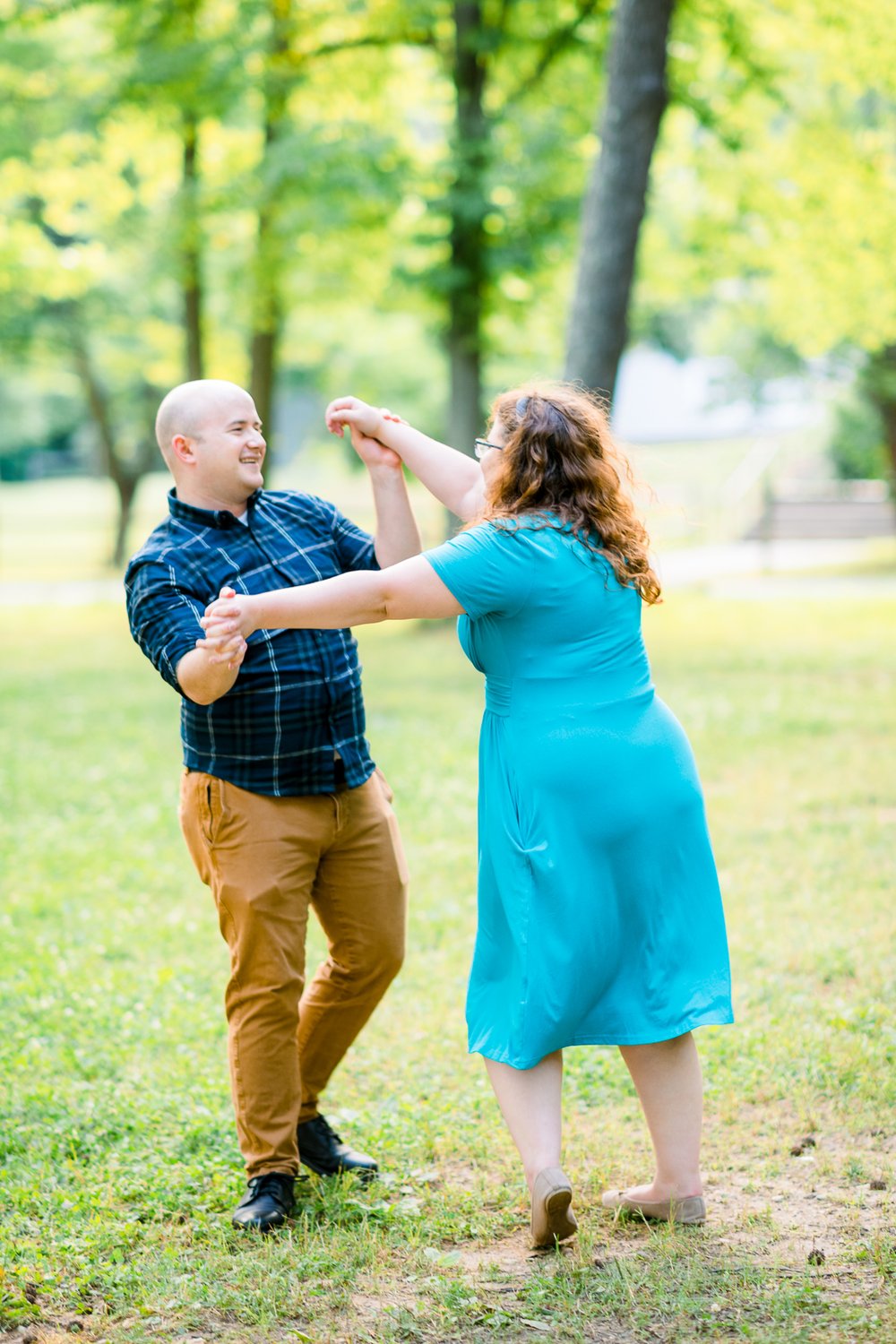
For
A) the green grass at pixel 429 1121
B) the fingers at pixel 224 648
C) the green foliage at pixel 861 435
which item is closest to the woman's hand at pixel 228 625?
the fingers at pixel 224 648

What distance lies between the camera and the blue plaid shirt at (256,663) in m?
3.58

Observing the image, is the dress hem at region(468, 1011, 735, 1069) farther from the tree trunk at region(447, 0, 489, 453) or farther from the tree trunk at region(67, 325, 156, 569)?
the tree trunk at region(67, 325, 156, 569)

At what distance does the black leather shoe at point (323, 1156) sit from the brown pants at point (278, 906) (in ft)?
0.54

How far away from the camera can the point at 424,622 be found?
17438mm

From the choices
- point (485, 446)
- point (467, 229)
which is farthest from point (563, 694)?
point (467, 229)

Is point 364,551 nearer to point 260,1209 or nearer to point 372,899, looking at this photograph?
point 372,899

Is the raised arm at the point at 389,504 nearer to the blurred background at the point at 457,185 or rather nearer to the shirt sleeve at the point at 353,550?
the shirt sleeve at the point at 353,550

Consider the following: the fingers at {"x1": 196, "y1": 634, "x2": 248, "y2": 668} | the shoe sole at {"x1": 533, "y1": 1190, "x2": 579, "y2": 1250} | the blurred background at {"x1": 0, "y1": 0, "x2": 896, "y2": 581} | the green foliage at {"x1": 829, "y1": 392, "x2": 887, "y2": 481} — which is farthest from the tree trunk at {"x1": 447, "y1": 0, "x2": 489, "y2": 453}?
the shoe sole at {"x1": 533, "y1": 1190, "x2": 579, "y2": 1250}

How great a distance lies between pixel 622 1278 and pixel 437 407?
31579 mm

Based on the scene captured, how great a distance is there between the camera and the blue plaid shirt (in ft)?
11.8

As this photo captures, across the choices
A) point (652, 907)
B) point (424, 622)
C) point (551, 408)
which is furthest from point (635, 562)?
point (424, 622)

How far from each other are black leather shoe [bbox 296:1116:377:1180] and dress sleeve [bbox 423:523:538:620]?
1694mm

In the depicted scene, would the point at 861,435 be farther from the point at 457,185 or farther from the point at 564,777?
the point at 564,777

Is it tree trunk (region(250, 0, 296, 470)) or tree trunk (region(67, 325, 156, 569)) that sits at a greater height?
tree trunk (region(250, 0, 296, 470))
